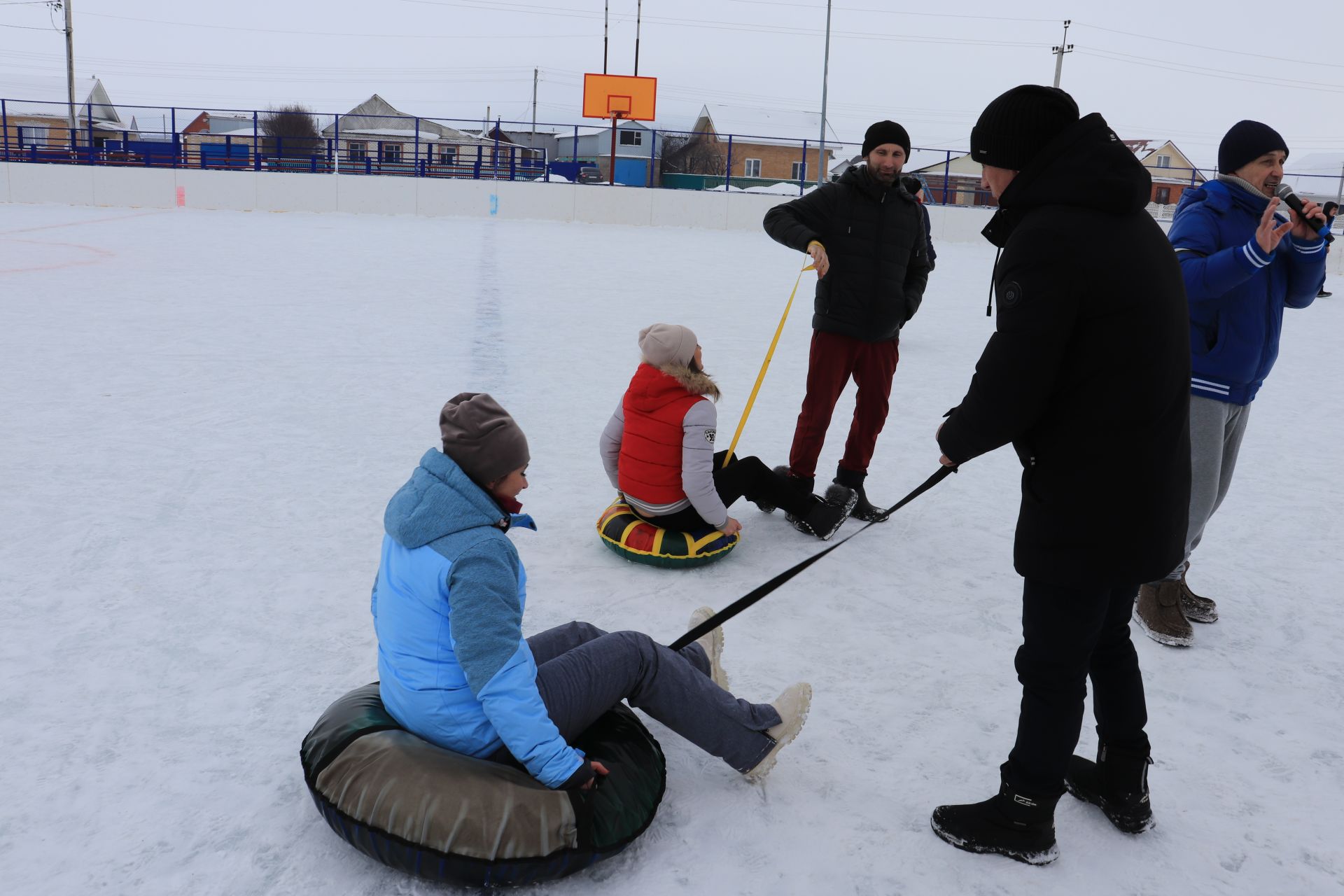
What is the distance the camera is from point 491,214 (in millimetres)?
19703

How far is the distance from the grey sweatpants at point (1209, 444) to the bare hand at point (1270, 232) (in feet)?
1.54

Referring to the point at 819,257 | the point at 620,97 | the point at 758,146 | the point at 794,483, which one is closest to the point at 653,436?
the point at 794,483

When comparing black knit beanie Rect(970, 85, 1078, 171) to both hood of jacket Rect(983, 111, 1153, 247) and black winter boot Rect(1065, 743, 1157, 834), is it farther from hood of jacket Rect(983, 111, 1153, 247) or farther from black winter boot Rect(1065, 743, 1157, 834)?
black winter boot Rect(1065, 743, 1157, 834)

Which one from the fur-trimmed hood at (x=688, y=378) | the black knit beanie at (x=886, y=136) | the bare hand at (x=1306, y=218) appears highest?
the black knit beanie at (x=886, y=136)

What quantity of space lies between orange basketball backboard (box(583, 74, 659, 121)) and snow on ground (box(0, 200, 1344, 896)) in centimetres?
2010

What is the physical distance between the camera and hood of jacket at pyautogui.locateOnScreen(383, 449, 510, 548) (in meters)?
1.85

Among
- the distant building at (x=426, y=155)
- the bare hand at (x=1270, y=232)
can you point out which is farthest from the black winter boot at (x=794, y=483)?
the distant building at (x=426, y=155)

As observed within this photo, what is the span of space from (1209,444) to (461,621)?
7.21 ft

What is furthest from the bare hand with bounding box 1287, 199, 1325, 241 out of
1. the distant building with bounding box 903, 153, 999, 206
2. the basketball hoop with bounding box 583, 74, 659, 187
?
the basketball hoop with bounding box 583, 74, 659, 187

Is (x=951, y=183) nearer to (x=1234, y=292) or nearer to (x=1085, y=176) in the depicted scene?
(x=1234, y=292)

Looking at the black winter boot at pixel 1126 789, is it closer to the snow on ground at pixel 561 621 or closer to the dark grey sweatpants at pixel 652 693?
the snow on ground at pixel 561 621

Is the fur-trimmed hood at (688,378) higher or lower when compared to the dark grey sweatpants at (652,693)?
higher

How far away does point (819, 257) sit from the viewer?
12.3 feet

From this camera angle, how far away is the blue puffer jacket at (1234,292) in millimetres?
2812
